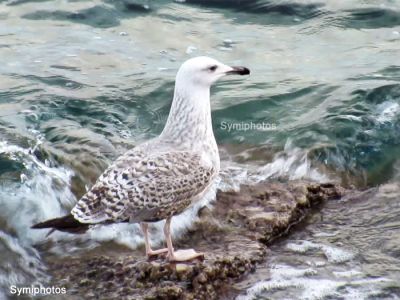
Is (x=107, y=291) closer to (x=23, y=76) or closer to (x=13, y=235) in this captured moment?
(x=13, y=235)

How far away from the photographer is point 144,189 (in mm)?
5777

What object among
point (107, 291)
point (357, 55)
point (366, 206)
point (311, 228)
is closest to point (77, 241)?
point (107, 291)

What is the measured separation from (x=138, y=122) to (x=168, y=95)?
32.0 inches

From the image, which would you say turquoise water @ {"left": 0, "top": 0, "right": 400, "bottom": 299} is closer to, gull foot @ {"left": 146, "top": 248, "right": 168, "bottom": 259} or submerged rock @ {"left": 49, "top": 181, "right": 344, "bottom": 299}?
submerged rock @ {"left": 49, "top": 181, "right": 344, "bottom": 299}

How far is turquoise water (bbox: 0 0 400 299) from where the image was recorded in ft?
24.2

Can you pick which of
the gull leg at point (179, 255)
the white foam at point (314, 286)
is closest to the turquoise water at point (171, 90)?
the gull leg at point (179, 255)

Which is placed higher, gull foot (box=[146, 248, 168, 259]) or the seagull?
the seagull

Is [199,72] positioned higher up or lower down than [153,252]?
higher up

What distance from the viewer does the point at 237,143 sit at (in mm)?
8531

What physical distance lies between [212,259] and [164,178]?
0.63 meters

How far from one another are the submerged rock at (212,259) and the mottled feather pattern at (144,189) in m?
0.38

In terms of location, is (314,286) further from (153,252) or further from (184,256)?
(153,252)

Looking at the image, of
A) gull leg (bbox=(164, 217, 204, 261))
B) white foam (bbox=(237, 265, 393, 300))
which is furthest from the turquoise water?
white foam (bbox=(237, 265, 393, 300))

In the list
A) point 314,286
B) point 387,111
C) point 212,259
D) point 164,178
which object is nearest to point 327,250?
point 314,286
